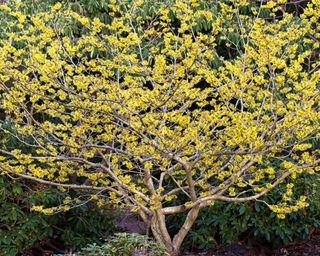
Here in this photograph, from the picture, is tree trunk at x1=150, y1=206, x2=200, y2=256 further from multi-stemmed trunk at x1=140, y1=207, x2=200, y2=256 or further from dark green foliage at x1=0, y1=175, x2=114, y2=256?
dark green foliage at x1=0, y1=175, x2=114, y2=256

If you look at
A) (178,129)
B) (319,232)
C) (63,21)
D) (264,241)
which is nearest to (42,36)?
(178,129)

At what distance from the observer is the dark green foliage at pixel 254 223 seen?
4.96 meters

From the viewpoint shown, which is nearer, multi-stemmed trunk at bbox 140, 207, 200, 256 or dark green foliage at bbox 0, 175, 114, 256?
multi-stemmed trunk at bbox 140, 207, 200, 256

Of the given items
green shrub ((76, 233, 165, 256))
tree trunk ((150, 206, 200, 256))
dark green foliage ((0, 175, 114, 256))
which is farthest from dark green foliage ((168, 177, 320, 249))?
green shrub ((76, 233, 165, 256))

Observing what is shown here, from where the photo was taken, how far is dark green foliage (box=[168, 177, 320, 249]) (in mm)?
4957

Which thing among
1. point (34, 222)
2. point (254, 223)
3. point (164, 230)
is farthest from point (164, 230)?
point (34, 222)

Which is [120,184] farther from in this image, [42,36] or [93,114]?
[42,36]

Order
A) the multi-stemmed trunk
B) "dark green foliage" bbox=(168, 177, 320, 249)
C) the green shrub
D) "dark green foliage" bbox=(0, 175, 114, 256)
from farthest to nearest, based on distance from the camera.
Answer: "dark green foliage" bbox=(168, 177, 320, 249) < "dark green foliage" bbox=(0, 175, 114, 256) < the multi-stemmed trunk < the green shrub

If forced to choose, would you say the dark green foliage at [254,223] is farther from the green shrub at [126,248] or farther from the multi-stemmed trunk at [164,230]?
the green shrub at [126,248]

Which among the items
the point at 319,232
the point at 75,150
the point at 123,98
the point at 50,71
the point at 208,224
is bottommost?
the point at 319,232

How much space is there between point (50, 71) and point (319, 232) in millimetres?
3550

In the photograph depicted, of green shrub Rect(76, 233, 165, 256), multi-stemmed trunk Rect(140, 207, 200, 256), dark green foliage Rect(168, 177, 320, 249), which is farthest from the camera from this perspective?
dark green foliage Rect(168, 177, 320, 249)

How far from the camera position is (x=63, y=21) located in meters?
5.59

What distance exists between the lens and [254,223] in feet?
16.3
